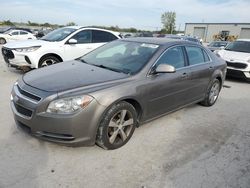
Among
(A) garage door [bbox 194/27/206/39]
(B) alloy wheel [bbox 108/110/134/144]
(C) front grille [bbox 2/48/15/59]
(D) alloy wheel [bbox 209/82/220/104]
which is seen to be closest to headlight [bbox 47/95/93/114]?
(B) alloy wheel [bbox 108/110/134/144]

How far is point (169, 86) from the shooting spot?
4.02 meters

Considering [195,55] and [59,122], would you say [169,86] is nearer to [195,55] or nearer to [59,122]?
[195,55]

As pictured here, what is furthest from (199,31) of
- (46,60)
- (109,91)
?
(109,91)

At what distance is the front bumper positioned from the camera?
9.56ft

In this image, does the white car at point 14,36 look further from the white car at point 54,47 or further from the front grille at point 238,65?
the front grille at point 238,65

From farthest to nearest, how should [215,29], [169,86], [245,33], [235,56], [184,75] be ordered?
[215,29] → [245,33] → [235,56] → [184,75] → [169,86]

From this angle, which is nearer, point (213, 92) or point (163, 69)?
point (163, 69)

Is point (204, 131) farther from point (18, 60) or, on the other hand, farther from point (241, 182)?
point (18, 60)

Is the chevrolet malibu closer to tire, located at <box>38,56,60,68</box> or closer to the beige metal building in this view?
tire, located at <box>38,56,60,68</box>

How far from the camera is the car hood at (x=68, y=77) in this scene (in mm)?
3141

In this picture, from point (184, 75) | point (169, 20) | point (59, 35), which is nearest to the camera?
point (184, 75)

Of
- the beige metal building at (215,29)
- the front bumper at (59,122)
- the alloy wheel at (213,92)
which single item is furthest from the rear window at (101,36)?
the beige metal building at (215,29)

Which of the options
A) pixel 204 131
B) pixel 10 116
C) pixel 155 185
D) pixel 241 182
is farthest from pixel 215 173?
pixel 10 116

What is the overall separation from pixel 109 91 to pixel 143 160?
1015mm
